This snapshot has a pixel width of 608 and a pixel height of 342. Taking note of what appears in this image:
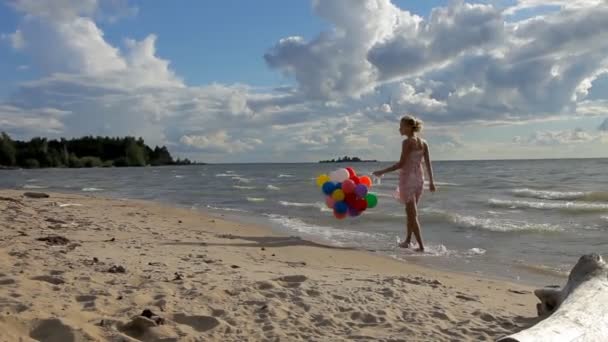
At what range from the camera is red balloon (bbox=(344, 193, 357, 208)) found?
8367 millimetres

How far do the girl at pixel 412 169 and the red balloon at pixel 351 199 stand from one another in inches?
24.5

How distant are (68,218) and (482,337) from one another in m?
8.14

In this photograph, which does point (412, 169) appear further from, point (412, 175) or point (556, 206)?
point (556, 206)

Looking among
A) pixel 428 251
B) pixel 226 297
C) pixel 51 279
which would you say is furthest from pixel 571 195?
pixel 51 279

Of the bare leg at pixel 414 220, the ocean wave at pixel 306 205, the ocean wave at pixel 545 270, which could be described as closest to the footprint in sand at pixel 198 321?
the ocean wave at pixel 545 270

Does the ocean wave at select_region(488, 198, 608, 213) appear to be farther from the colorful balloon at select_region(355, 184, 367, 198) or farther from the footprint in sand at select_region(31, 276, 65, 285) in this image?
the footprint in sand at select_region(31, 276, 65, 285)

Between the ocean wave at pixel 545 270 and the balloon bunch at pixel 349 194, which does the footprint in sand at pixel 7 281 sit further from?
the ocean wave at pixel 545 270

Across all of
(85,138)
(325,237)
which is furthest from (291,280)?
(85,138)

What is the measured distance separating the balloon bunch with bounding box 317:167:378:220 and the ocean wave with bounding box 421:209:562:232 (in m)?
3.10

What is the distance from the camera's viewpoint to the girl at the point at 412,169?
7812 millimetres

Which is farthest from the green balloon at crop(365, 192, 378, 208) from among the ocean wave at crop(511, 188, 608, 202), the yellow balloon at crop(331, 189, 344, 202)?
the ocean wave at crop(511, 188, 608, 202)

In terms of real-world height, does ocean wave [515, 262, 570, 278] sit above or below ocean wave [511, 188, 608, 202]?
below

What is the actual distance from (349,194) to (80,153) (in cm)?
10676

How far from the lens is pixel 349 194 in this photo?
837 cm
